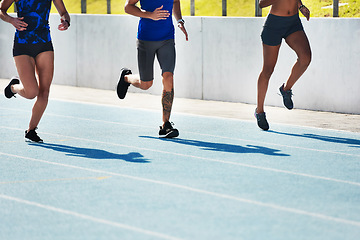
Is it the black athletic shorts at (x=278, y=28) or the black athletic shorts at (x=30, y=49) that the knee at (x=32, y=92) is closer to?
the black athletic shorts at (x=30, y=49)

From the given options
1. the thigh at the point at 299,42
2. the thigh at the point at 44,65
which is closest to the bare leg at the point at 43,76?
the thigh at the point at 44,65

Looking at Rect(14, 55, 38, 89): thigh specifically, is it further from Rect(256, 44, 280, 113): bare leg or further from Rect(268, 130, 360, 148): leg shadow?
Rect(268, 130, 360, 148): leg shadow

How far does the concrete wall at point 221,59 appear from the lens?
13.1 m

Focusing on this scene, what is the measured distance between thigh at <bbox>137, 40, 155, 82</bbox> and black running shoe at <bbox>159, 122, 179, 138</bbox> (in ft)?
2.10

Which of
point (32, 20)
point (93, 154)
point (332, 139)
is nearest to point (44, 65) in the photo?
point (32, 20)

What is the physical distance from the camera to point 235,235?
19.7ft

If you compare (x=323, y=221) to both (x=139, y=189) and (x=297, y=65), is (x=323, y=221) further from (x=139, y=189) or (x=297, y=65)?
(x=297, y=65)

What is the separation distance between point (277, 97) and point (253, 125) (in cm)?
224

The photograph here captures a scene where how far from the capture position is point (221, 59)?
48.9 feet

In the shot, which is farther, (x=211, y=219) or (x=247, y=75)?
(x=247, y=75)

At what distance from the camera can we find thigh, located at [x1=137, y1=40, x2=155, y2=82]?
10.7 metres

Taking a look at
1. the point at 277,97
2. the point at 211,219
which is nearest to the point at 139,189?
the point at 211,219

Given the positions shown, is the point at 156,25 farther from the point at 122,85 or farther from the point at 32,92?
the point at 32,92

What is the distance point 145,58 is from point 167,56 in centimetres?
33
